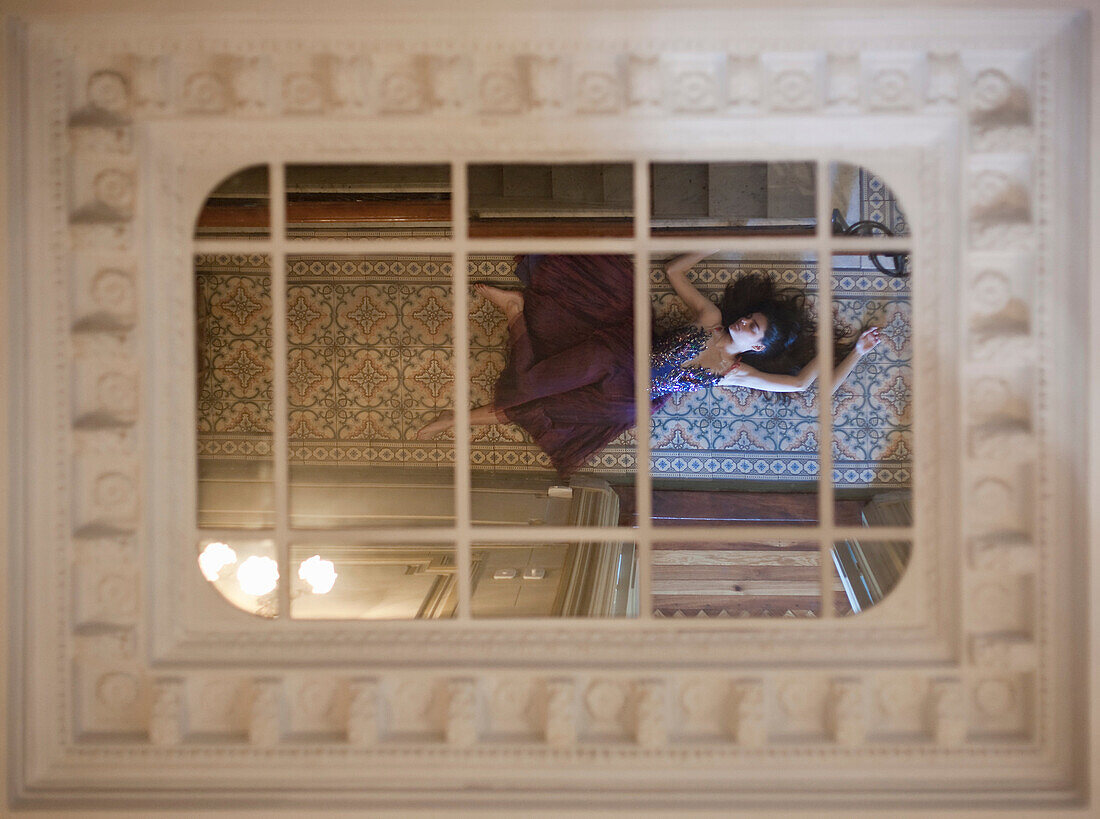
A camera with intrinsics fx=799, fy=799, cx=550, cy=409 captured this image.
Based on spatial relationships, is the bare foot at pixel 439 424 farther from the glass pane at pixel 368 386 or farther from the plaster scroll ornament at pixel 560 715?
the plaster scroll ornament at pixel 560 715

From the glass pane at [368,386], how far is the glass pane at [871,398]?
201cm

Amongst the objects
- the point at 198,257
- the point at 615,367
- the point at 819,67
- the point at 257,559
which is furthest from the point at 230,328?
the point at 819,67

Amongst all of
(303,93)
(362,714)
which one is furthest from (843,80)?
(362,714)

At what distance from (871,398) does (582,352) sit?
5.02 ft

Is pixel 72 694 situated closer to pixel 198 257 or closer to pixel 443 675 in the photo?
pixel 443 675

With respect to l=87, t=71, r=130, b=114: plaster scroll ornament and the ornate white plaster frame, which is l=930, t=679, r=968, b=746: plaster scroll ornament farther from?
l=87, t=71, r=130, b=114: plaster scroll ornament

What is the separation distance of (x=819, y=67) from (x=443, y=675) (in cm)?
163

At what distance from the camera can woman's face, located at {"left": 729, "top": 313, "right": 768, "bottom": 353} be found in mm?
3652

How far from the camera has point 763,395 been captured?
4.09 metres

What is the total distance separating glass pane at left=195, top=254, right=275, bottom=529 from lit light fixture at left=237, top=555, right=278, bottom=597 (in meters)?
1.24

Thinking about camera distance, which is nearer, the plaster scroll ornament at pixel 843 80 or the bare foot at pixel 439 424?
the plaster scroll ornament at pixel 843 80

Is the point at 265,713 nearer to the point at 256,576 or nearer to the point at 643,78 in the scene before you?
the point at 256,576

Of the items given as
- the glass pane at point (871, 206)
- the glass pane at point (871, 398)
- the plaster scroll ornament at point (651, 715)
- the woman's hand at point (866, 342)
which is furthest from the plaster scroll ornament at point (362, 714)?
the glass pane at point (871, 206)

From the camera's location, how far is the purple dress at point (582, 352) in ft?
12.1
